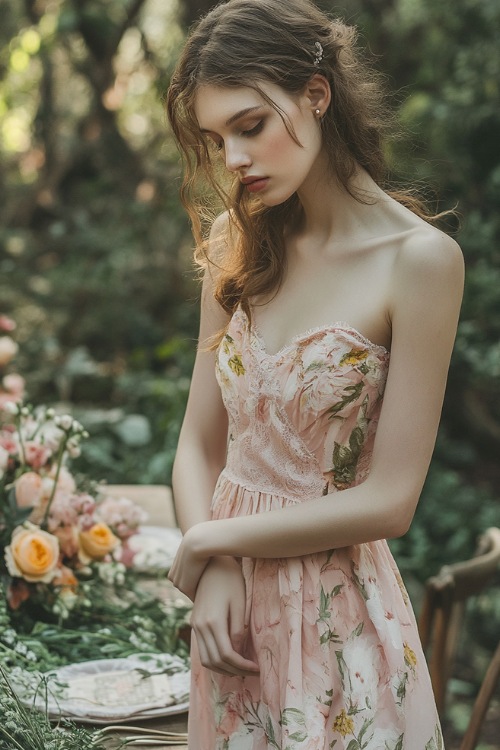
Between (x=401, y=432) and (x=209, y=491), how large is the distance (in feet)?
1.29

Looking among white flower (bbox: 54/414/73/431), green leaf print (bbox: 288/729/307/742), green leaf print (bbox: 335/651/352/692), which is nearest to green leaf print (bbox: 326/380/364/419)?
green leaf print (bbox: 335/651/352/692)

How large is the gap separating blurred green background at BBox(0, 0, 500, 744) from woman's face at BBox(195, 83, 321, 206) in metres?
1.99

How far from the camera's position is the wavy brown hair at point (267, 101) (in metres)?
1.40

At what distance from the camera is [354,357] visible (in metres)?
1.39

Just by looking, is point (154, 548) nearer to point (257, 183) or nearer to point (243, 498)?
point (243, 498)

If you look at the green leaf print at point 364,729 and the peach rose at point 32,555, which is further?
the peach rose at point 32,555

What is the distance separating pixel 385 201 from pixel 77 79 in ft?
22.3

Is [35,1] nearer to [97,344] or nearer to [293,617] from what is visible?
[97,344]

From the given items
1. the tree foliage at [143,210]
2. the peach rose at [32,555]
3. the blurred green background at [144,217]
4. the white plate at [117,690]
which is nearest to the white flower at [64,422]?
the peach rose at [32,555]

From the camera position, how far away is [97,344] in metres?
6.83

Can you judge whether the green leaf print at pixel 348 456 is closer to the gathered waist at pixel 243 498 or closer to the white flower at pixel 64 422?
the gathered waist at pixel 243 498

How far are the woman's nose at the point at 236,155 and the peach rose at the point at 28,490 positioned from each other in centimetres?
101

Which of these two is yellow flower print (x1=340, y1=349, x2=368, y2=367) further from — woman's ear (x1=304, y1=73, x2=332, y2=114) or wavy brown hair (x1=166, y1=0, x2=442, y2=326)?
woman's ear (x1=304, y1=73, x2=332, y2=114)

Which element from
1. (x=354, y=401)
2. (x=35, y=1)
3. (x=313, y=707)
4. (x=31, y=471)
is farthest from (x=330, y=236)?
(x=35, y=1)
